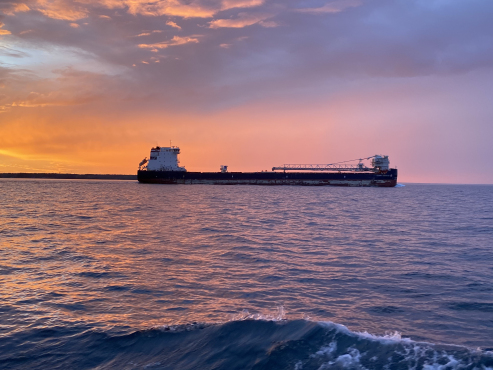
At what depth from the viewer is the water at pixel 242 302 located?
6684 mm

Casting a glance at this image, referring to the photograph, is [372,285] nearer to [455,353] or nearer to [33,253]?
[455,353]

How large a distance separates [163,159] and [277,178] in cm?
3177

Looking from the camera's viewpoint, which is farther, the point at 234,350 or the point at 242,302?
the point at 242,302

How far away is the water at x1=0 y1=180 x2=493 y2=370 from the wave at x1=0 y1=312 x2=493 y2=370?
0.03 metres

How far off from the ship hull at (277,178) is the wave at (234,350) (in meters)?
93.0

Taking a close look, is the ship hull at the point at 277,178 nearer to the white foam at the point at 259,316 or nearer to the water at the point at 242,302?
the water at the point at 242,302

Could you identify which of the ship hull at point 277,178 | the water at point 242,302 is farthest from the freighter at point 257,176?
the water at point 242,302

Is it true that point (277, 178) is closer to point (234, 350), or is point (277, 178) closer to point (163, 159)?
point (163, 159)

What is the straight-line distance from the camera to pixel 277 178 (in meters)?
101

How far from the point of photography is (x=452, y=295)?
10.2 metres

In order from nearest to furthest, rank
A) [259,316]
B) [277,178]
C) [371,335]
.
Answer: [371,335] < [259,316] < [277,178]

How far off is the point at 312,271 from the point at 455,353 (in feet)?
20.3

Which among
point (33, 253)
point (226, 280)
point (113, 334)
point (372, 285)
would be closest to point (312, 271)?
point (372, 285)

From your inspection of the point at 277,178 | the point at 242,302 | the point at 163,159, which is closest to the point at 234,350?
the point at 242,302
